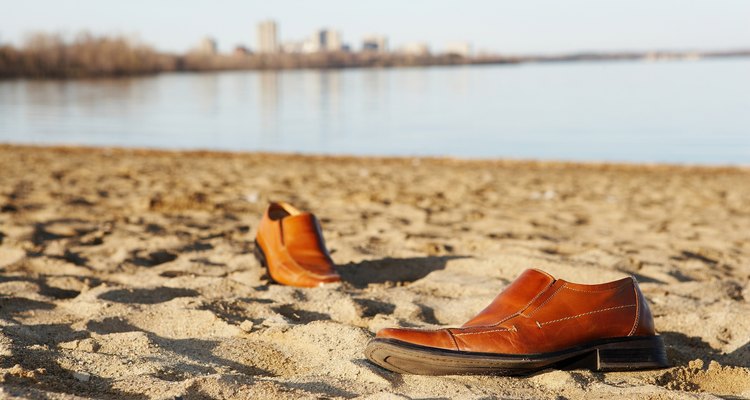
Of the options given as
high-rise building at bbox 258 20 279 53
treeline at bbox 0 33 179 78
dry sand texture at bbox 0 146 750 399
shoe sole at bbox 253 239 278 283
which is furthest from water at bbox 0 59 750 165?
high-rise building at bbox 258 20 279 53

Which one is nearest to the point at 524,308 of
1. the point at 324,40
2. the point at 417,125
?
the point at 417,125

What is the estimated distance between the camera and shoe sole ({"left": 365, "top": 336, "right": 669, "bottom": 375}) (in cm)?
231

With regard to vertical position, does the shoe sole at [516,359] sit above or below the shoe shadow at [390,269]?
above

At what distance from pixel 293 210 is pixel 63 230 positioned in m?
1.83

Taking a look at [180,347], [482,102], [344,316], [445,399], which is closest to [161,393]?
[180,347]

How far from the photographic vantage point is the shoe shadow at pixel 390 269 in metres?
3.68

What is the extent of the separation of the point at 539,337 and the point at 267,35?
495 ft

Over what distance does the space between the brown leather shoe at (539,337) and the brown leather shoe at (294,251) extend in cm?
111

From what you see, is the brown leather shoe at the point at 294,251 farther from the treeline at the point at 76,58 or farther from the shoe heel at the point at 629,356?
the treeline at the point at 76,58

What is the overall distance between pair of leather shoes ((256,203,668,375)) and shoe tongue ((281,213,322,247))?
131cm

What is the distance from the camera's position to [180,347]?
8.43ft

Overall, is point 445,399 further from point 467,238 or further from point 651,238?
point 651,238

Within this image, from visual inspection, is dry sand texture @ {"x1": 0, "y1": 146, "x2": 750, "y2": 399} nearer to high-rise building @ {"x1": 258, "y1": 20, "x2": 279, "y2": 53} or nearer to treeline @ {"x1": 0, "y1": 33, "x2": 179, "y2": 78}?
treeline @ {"x1": 0, "y1": 33, "x2": 179, "y2": 78}

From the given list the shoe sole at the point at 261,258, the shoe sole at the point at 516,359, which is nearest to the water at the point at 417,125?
the shoe sole at the point at 261,258
